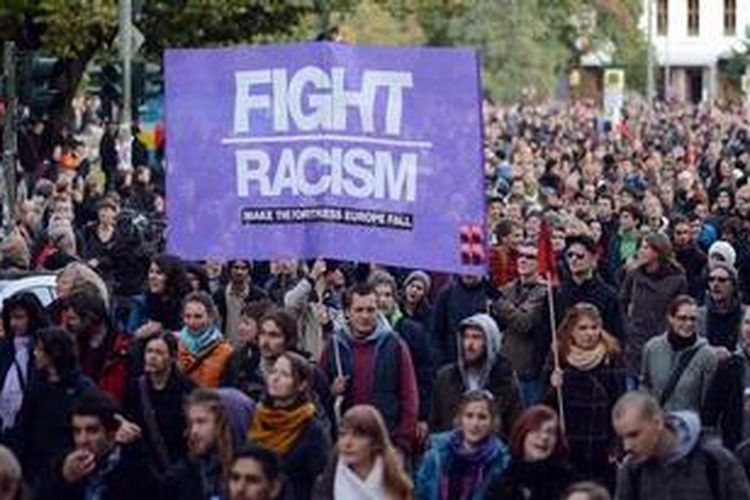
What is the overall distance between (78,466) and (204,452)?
1.68 feet

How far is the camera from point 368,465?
10664 mm

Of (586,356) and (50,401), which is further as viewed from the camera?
(586,356)

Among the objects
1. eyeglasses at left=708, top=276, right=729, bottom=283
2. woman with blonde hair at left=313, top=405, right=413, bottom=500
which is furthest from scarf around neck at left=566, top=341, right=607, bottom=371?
woman with blonde hair at left=313, top=405, right=413, bottom=500

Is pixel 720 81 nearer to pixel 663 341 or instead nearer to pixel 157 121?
pixel 157 121

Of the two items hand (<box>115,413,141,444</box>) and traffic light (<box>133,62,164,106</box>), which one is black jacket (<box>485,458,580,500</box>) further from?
traffic light (<box>133,62,164,106</box>)

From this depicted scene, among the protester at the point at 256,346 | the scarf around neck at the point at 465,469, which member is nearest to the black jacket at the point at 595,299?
the protester at the point at 256,346

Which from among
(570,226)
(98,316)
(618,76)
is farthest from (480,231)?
(618,76)

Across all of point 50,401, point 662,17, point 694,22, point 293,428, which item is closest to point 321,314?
point 50,401

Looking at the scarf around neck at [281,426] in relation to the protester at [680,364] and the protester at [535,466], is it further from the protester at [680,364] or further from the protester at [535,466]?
the protester at [680,364]

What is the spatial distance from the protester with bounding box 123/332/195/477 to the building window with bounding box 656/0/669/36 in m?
106

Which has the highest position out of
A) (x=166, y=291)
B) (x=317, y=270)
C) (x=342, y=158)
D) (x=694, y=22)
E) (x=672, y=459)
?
(x=694, y=22)

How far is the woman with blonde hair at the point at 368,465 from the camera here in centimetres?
1062

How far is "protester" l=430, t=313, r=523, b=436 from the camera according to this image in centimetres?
1345

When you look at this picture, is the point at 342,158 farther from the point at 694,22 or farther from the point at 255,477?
the point at 694,22
